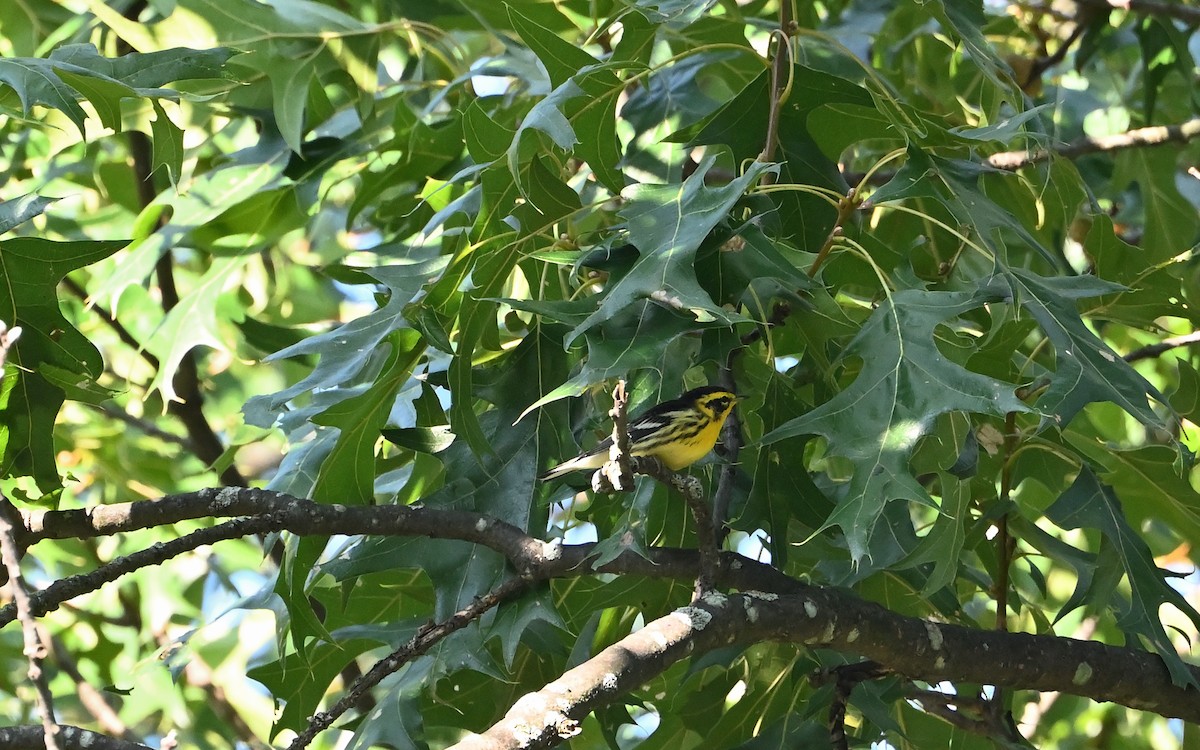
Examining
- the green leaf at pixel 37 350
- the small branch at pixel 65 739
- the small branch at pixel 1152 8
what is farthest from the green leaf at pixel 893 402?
the small branch at pixel 1152 8

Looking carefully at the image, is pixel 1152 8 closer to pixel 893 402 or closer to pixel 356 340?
pixel 893 402

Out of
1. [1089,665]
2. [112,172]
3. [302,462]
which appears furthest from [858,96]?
[112,172]

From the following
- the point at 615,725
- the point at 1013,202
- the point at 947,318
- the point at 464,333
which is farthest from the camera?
the point at 1013,202

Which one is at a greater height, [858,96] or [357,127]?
[858,96]

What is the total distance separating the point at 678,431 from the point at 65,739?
1.57 m

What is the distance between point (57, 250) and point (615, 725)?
5.38ft

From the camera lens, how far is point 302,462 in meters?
2.96

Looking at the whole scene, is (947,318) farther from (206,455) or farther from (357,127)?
(206,455)

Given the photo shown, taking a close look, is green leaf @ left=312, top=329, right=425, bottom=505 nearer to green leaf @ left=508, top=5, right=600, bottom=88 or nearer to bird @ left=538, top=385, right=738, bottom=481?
bird @ left=538, top=385, right=738, bottom=481

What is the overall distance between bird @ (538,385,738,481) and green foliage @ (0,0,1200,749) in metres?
0.11

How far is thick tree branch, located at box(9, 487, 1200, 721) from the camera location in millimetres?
2248

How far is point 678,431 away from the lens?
10.0ft

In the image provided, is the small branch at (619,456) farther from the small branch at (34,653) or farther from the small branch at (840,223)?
the small branch at (34,653)

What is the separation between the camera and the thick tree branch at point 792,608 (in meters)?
2.25
